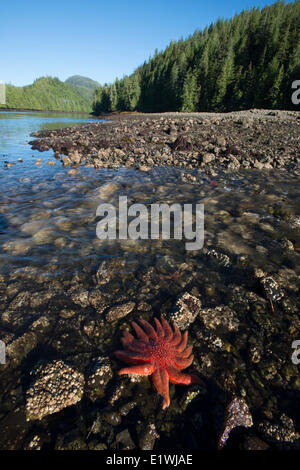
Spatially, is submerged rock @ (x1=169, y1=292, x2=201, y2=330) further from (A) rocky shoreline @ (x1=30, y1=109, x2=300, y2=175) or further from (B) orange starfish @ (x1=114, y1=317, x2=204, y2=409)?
(A) rocky shoreline @ (x1=30, y1=109, x2=300, y2=175)

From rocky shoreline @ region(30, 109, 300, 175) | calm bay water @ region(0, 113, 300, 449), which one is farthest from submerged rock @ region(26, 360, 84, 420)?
rocky shoreline @ region(30, 109, 300, 175)

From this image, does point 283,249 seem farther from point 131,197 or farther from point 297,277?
point 131,197

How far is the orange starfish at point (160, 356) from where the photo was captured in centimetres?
242

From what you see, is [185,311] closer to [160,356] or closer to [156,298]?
[156,298]

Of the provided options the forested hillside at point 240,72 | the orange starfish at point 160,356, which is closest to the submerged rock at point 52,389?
the orange starfish at point 160,356

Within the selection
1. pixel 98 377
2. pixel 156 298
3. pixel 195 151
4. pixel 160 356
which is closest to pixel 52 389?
pixel 98 377

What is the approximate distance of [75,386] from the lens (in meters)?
2.46

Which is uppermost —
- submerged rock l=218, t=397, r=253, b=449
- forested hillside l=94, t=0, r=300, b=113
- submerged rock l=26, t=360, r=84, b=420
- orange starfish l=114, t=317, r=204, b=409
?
forested hillside l=94, t=0, r=300, b=113

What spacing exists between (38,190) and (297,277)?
881cm

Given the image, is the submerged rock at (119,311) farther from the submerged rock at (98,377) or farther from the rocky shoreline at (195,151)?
the rocky shoreline at (195,151)

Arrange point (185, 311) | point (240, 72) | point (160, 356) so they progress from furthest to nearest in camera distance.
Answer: point (240, 72) < point (185, 311) < point (160, 356)

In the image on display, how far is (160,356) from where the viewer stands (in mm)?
2541

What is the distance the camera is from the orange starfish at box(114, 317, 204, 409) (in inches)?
95.2

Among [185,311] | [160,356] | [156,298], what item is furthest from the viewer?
[156,298]
